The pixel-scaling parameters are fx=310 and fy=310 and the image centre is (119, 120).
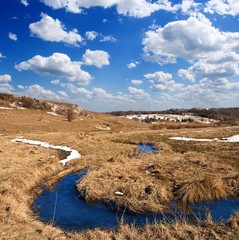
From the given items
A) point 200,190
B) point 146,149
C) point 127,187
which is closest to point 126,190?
point 127,187

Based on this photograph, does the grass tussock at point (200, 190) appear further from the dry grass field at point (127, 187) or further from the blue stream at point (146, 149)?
the blue stream at point (146, 149)

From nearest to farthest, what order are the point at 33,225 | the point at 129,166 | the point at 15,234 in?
the point at 15,234
the point at 33,225
the point at 129,166

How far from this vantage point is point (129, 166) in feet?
85.0

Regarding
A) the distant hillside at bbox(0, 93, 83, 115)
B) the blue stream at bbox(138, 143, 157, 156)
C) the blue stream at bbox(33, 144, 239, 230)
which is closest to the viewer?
the blue stream at bbox(33, 144, 239, 230)

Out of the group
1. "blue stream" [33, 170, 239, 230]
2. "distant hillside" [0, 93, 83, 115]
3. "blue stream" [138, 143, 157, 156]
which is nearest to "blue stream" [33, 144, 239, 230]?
"blue stream" [33, 170, 239, 230]

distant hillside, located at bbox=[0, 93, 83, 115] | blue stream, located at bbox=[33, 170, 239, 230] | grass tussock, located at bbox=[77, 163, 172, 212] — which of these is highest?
distant hillside, located at bbox=[0, 93, 83, 115]

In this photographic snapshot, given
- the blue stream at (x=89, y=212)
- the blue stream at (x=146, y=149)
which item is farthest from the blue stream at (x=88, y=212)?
the blue stream at (x=146, y=149)

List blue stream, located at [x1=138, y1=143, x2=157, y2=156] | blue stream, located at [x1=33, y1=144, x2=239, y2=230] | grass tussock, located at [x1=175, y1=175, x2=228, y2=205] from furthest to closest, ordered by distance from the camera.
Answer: blue stream, located at [x1=138, y1=143, x2=157, y2=156] < grass tussock, located at [x1=175, y1=175, x2=228, y2=205] < blue stream, located at [x1=33, y1=144, x2=239, y2=230]

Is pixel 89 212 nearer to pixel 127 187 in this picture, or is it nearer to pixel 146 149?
pixel 127 187

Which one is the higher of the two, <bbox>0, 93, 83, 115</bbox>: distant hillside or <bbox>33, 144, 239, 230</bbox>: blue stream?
<bbox>0, 93, 83, 115</bbox>: distant hillside

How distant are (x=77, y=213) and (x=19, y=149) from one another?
833 inches

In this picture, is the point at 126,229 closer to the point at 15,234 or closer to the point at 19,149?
the point at 15,234

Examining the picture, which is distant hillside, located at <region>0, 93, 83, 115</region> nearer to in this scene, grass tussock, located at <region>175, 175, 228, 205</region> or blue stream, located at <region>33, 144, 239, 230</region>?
blue stream, located at <region>33, 144, 239, 230</region>

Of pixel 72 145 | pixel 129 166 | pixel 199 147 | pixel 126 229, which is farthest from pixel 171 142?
pixel 126 229
